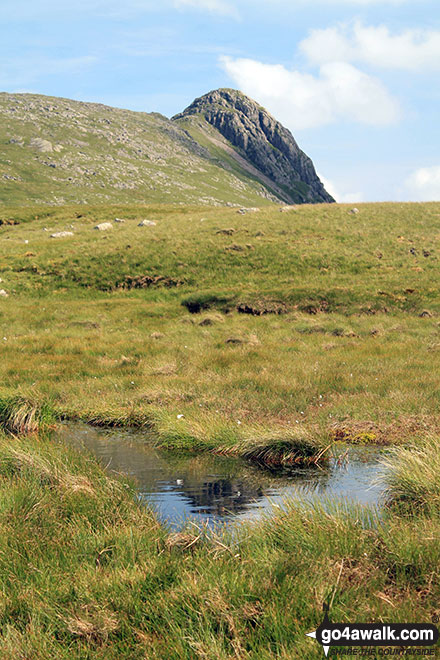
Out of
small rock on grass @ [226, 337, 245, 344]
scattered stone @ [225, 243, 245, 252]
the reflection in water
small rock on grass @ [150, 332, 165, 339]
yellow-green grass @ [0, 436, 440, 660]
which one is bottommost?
the reflection in water

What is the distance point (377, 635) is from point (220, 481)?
5636 mm

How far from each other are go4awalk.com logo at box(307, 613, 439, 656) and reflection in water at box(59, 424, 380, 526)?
2.84 m

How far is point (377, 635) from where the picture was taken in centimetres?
454

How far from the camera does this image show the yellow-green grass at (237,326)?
13.5 metres

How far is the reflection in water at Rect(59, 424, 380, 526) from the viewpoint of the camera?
849 cm

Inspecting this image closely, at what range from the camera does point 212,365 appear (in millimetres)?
19125

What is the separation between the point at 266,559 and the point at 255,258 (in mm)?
38835

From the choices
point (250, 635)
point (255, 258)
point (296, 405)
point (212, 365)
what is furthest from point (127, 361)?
point (255, 258)

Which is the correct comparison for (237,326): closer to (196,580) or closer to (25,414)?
(25,414)

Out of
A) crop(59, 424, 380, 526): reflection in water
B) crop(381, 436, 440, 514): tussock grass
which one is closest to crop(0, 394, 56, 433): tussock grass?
crop(59, 424, 380, 526): reflection in water

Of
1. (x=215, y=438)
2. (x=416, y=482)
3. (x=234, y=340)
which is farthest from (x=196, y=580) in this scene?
(x=234, y=340)

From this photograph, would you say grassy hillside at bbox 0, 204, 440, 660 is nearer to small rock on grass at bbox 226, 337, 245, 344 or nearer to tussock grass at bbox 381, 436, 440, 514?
tussock grass at bbox 381, 436, 440, 514

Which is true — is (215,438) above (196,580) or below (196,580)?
below

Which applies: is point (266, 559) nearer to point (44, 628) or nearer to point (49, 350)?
point (44, 628)
